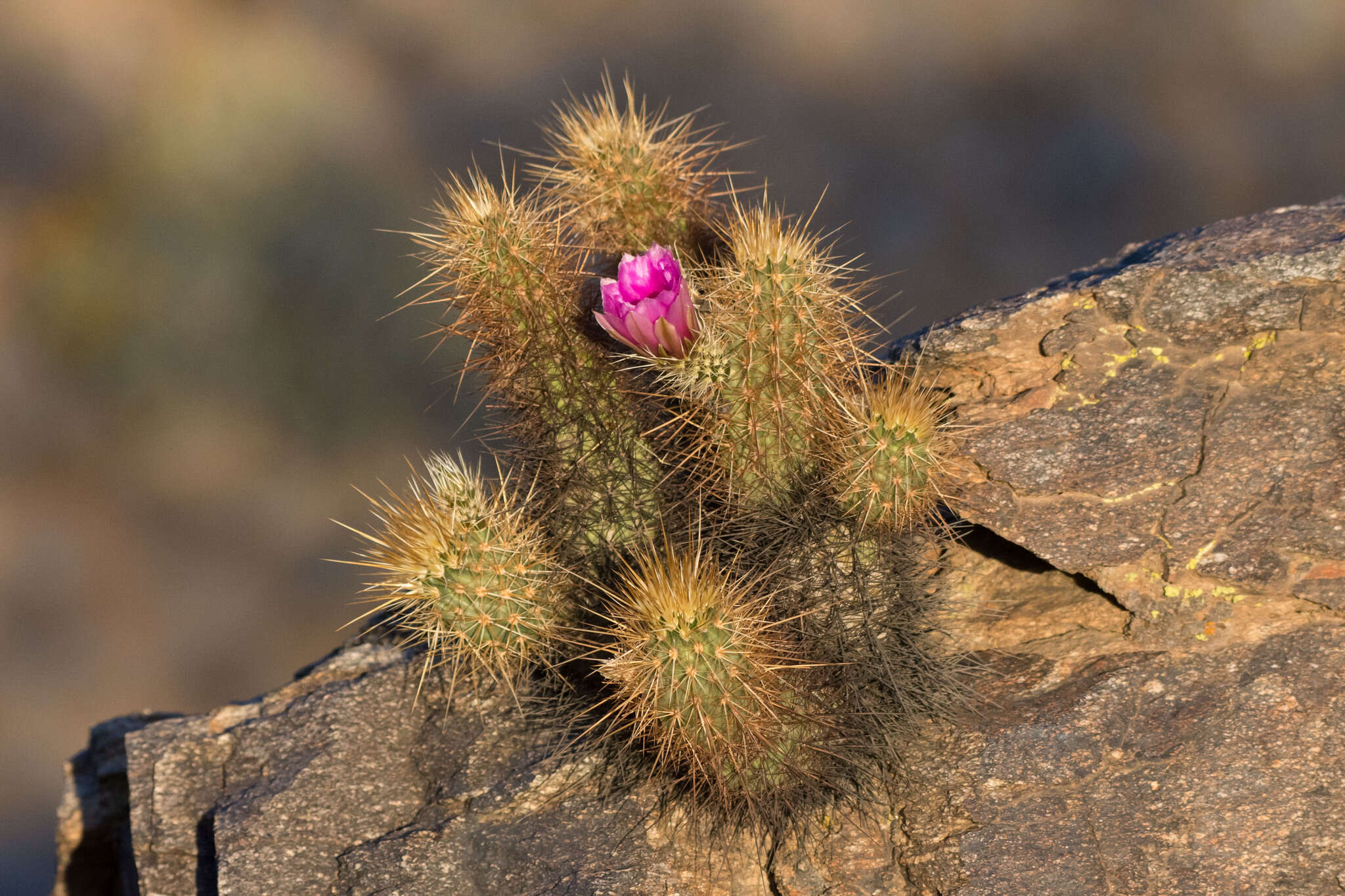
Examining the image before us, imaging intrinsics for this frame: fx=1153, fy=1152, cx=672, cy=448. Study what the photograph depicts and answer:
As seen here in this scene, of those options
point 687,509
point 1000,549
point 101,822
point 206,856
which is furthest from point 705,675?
point 101,822

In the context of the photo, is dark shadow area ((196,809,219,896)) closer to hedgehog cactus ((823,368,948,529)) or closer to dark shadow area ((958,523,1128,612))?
hedgehog cactus ((823,368,948,529))

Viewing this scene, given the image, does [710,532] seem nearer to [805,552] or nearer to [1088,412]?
[805,552]

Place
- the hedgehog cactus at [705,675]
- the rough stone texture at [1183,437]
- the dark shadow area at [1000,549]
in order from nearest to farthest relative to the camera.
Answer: the hedgehog cactus at [705,675]
the rough stone texture at [1183,437]
the dark shadow area at [1000,549]

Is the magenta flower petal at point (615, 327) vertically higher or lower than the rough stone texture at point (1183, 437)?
higher

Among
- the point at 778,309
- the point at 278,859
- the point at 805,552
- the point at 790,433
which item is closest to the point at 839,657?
the point at 805,552

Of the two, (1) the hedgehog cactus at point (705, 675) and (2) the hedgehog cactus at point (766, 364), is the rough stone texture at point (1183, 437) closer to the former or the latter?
(2) the hedgehog cactus at point (766, 364)

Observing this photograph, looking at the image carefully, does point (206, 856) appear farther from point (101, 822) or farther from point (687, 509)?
point (687, 509)

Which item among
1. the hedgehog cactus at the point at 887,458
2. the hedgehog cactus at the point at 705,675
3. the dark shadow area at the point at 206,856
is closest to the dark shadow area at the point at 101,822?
the dark shadow area at the point at 206,856

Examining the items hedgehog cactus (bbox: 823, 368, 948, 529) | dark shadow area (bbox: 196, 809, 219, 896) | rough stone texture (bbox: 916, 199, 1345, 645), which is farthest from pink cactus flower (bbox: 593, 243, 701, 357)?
dark shadow area (bbox: 196, 809, 219, 896)
